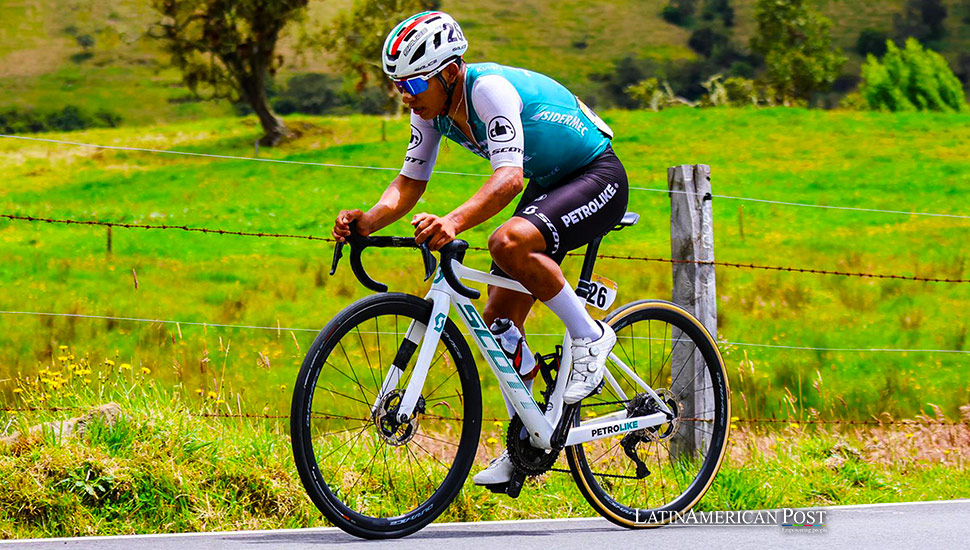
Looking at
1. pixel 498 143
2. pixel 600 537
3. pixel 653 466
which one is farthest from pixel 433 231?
pixel 653 466

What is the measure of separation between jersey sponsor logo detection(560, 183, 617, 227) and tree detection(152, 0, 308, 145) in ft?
145

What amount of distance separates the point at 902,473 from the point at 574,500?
2474 millimetres

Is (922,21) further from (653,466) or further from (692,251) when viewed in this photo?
(653,466)

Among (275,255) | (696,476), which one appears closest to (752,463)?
(696,476)

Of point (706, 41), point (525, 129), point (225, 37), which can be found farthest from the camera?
point (706, 41)

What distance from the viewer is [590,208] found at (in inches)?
207

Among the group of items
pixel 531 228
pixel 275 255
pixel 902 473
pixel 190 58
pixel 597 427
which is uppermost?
pixel 531 228

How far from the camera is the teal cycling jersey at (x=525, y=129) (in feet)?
16.1

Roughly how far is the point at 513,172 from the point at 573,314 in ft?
2.55

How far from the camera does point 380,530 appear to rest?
16.1 ft

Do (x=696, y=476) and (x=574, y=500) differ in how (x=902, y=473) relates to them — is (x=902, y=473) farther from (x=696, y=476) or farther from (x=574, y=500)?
(x=574, y=500)

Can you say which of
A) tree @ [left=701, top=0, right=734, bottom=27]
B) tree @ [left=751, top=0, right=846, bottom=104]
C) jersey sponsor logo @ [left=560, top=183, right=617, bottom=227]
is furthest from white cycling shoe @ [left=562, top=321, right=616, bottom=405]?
tree @ [left=701, top=0, right=734, bottom=27]

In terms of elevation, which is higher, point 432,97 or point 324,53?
point 432,97

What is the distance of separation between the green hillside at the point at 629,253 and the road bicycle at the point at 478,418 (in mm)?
1193
